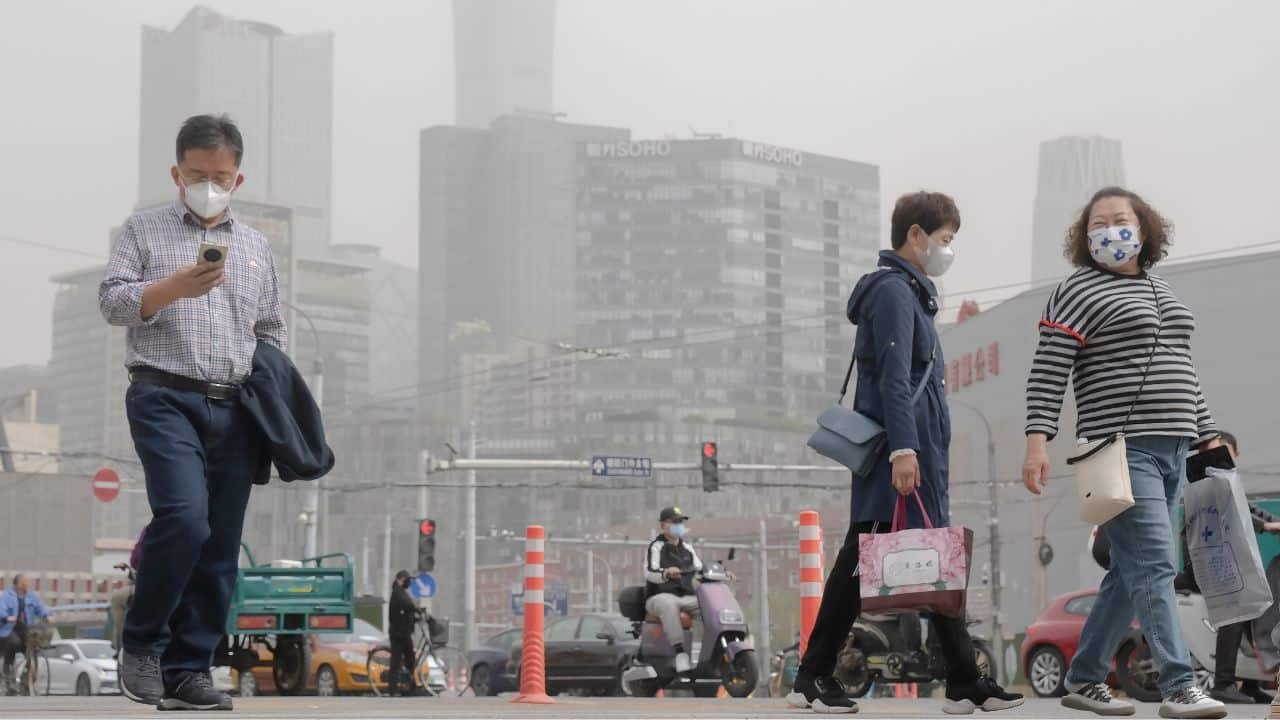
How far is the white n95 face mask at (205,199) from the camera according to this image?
6.44m

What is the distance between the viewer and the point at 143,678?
628 centimetres

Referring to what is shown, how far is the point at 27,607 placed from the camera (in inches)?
973

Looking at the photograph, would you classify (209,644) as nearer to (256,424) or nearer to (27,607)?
(256,424)

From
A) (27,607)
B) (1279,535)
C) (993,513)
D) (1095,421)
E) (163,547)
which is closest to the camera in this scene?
(163,547)

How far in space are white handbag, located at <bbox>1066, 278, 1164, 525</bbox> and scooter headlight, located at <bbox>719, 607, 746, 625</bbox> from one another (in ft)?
29.7

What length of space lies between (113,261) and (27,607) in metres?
19.8

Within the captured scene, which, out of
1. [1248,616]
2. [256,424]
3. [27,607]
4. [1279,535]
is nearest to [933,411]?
[1248,616]

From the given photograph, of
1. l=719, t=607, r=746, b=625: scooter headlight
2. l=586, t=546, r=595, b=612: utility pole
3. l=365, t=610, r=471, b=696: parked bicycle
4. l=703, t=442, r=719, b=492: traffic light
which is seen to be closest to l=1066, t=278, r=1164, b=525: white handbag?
l=719, t=607, r=746, b=625: scooter headlight

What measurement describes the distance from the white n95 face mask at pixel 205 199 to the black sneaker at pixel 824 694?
111 inches

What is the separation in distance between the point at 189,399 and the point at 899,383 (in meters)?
2.58

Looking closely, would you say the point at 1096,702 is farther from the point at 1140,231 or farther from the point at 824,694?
the point at 1140,231

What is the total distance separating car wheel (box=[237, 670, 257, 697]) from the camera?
62.6 ft

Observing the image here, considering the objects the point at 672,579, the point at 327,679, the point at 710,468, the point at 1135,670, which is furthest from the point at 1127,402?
the point at 710,468

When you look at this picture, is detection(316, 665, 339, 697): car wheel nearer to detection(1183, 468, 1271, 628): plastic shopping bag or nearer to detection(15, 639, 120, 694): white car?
detection(15, 639, 120, 694): white car
